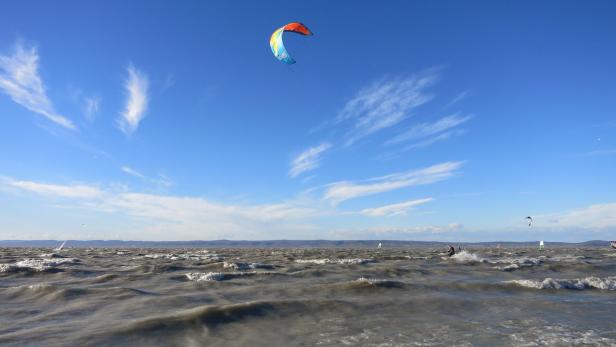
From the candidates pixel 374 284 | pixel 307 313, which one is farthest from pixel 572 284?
pixel 307 313

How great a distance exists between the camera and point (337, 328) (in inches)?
383

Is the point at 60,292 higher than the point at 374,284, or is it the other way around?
the point at 374,284

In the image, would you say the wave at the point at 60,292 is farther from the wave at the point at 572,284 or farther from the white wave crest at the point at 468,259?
the white wave crest at the point at 468,259

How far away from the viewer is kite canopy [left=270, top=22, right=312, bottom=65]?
30.5m

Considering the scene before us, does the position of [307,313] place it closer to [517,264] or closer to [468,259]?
[517,264]

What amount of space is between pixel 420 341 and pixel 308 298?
17.5 ft

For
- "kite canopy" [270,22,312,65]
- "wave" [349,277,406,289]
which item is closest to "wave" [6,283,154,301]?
"wave" [349,277,406,289]

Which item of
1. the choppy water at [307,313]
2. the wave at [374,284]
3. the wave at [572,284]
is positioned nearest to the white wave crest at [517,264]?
the wave at [572,284]

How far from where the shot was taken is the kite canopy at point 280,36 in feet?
100

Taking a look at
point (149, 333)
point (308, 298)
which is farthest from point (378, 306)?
point (149, 333)

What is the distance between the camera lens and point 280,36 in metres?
34.0

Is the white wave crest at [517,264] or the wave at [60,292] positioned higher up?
the white wave crest at [517,264]

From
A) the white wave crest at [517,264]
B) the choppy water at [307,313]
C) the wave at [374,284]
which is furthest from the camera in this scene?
the white wave crest at [517,264]

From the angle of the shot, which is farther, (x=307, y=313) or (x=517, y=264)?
(x=517, y=264)
